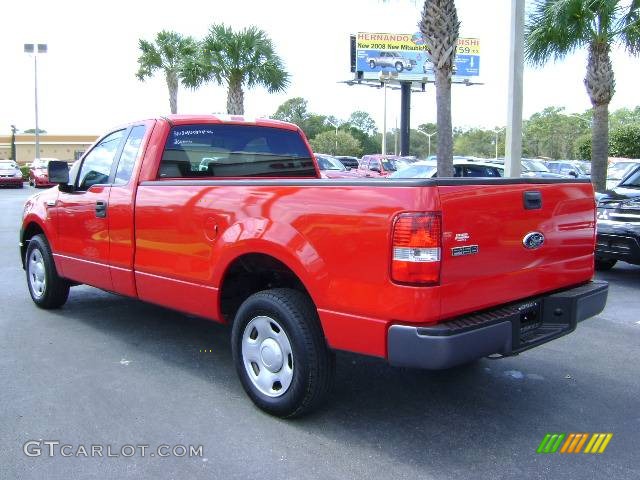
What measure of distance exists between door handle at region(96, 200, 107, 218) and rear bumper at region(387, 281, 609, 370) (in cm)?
306

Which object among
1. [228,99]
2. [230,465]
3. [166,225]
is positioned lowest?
[230,465]

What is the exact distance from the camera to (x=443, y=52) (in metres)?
12.6

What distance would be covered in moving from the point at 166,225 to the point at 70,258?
1790mm

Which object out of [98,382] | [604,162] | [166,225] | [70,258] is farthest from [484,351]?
[604,162]

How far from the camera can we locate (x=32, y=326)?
19.6 feet

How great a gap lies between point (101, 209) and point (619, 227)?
620 cm

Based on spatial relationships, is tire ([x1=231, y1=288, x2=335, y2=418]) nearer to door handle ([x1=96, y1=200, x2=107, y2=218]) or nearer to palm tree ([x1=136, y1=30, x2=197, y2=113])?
door handle ([x1=96, y1=200, x2=107, y2=218])

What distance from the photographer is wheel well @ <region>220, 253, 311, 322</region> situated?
402cm

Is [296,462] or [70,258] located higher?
[70,258]

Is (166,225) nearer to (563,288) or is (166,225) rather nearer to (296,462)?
(296,462)

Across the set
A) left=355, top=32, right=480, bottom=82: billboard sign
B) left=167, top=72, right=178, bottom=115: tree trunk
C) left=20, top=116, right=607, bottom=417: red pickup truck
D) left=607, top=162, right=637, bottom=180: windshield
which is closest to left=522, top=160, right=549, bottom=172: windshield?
left=607, top=162, right=637, bottom=180: windshield

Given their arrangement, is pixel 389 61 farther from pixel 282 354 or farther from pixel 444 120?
pixel 282 354

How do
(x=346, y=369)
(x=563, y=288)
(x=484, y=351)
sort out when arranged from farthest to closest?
(x=346, y=369)
(x=563, y=288)
(x=484, y=351)

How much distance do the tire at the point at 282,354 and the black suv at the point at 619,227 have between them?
5.57 meters
